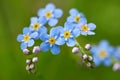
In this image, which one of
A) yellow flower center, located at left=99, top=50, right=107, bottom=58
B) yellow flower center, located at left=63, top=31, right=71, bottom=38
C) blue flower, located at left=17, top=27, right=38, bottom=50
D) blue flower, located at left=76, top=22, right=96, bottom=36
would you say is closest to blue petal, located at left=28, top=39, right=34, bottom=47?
blue flower, located at left=17, top=27, right=38, bottom=50

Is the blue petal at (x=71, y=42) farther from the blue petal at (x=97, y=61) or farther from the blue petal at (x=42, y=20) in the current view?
the blue petal at (x=97, y=61)

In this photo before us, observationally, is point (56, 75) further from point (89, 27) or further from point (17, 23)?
point (89, 27)

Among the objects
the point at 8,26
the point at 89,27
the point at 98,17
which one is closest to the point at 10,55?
the point at 8,26

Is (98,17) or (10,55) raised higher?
(98,17)

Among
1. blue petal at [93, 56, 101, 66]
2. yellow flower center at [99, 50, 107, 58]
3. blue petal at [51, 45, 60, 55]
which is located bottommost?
blue petal at [51, 45, 60, 55]

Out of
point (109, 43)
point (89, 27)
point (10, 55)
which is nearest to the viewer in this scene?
point (89, 27)

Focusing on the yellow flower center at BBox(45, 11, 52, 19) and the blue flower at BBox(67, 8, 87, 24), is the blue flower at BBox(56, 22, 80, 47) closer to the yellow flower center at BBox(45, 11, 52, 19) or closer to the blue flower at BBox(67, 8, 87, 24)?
the blue flower at BBox(67, 8, 87, 24)
